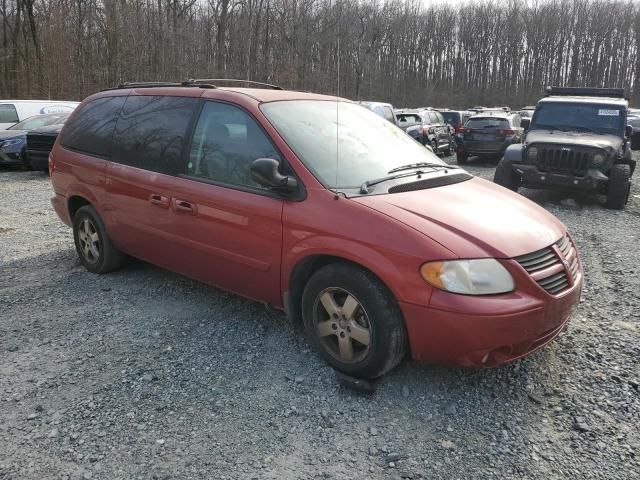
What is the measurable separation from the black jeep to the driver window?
23.6 feet

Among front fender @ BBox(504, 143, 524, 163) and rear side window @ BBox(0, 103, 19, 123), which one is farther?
rear side window @ BBox(0, 103, 19, 123)

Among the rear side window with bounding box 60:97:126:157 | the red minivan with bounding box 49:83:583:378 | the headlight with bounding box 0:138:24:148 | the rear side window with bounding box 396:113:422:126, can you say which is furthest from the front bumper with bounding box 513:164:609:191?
the headlight with bounding box 0:138:24:148

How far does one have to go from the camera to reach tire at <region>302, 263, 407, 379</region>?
117 inches

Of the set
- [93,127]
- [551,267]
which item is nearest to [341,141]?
Answer: [551,267]

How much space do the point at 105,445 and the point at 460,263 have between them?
2.06m

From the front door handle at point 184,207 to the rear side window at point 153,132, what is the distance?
244 mm

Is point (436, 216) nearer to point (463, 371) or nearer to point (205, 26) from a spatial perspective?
point (463, 371)

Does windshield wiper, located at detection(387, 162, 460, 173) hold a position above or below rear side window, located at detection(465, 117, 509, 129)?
below

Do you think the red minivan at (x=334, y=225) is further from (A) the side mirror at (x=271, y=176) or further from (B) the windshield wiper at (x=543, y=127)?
(B) the windshield wiper at (x=543, y=127)

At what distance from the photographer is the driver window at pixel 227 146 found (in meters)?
3.63

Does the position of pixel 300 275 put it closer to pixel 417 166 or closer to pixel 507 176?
pixel 417 166

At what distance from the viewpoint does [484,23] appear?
221 feet

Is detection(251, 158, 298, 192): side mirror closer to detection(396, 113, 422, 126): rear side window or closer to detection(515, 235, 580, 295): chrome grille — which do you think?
detection(515, 235, 580, 295): chrome grille

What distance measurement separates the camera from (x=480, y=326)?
2752 mm
